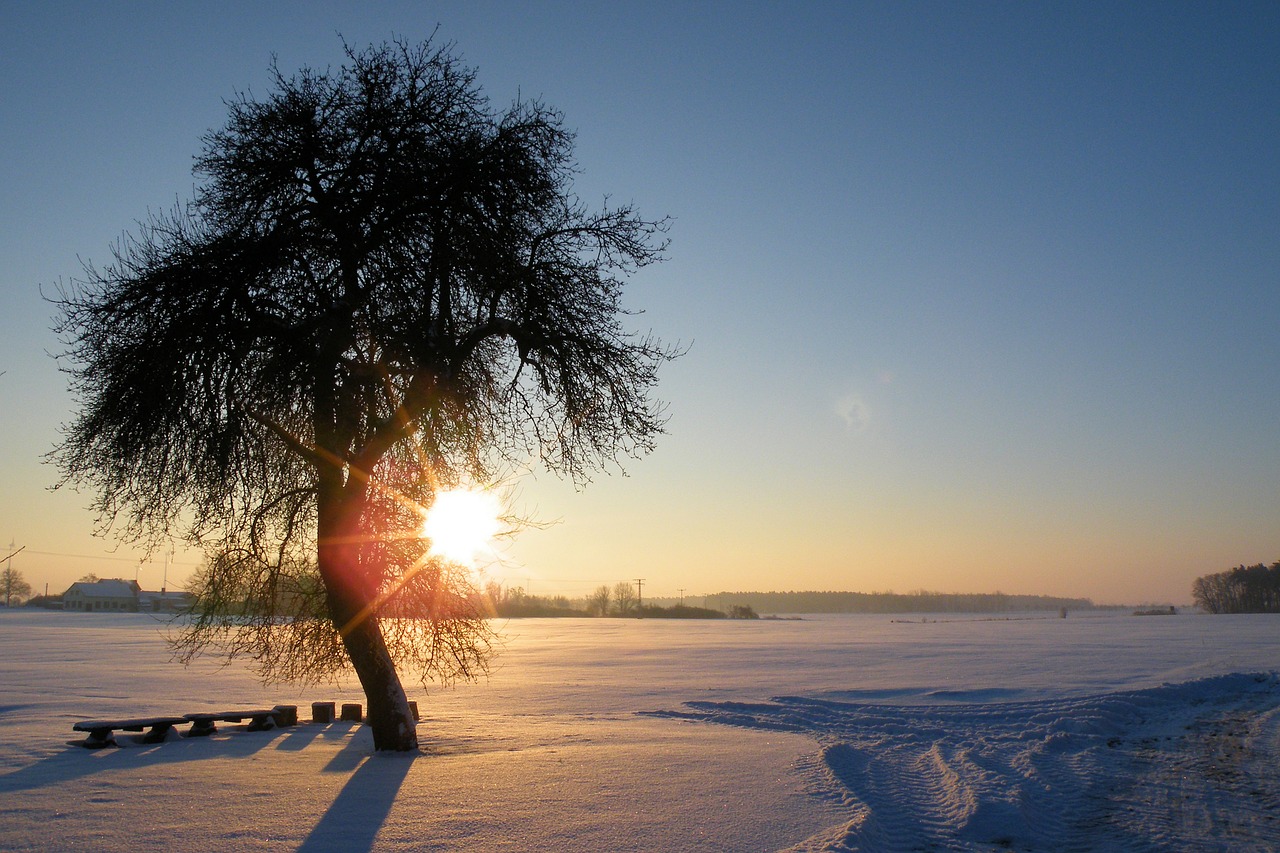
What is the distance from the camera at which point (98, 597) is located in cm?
13212

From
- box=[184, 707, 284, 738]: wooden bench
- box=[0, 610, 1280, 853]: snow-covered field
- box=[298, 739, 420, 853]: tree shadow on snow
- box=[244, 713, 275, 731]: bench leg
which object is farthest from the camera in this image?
box=[244, 713, 275, 731]: bench leg

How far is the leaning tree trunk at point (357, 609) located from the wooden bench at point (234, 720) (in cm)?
335

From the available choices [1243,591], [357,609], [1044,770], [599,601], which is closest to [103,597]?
[599,601]

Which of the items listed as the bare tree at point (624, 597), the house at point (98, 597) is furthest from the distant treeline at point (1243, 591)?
the house at point (98, 597)

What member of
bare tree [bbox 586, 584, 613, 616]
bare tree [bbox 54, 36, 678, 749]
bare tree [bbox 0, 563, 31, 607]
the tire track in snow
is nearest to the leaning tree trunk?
bare tree [bbox 54, 36, 678, 749]

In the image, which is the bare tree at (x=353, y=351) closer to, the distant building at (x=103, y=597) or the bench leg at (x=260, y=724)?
the bench leg at (x=260, y=724)

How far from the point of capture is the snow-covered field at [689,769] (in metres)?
6.93

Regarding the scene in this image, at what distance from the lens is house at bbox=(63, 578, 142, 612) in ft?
426

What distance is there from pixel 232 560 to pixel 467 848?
552cm

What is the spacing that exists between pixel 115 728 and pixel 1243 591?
471ft

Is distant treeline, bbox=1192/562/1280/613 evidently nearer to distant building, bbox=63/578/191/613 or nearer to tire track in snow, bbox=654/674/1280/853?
tire track in snow, bbox=654/674/1280/853

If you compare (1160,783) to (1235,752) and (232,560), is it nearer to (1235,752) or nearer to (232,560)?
(1235,752)

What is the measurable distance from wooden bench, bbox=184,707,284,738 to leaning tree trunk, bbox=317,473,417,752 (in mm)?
3355

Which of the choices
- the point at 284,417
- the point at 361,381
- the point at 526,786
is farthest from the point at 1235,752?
the point at 284,417
